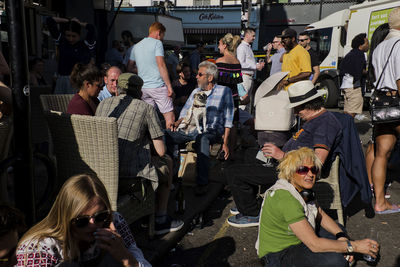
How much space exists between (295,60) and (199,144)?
233cm

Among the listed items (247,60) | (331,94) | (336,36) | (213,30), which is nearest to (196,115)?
(247,60)

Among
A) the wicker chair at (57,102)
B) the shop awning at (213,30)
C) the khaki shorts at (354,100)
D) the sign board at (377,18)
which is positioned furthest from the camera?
the shop awning at (213,30)

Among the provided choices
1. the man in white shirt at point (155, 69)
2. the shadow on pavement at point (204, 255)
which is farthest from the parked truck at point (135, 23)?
the shadow on pavement at point (204, 255)

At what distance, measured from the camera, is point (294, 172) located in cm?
281

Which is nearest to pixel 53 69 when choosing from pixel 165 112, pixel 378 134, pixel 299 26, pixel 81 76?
pixel 165 112

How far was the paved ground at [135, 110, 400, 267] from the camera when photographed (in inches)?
136

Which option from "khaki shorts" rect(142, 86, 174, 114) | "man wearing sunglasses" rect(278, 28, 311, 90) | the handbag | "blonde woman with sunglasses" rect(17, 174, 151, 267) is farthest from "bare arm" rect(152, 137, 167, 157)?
"man wearing sunglasses" rect(278, 28, 311, 90)

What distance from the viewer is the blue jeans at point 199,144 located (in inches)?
191

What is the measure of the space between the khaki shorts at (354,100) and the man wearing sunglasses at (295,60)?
3.09 m

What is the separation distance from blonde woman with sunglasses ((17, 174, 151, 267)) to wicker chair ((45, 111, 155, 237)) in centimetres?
107

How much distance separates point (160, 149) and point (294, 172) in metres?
1.30

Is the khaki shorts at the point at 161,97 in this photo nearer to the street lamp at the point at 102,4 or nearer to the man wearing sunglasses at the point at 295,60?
the man wearing sunglasses at the point at 295,60

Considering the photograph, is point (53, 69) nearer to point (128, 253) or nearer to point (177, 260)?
point (177, 260)

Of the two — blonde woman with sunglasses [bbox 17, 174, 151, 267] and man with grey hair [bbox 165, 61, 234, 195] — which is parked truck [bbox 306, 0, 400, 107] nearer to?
Answer: man with grey hair [bbox 165, 61, 234, 195]
